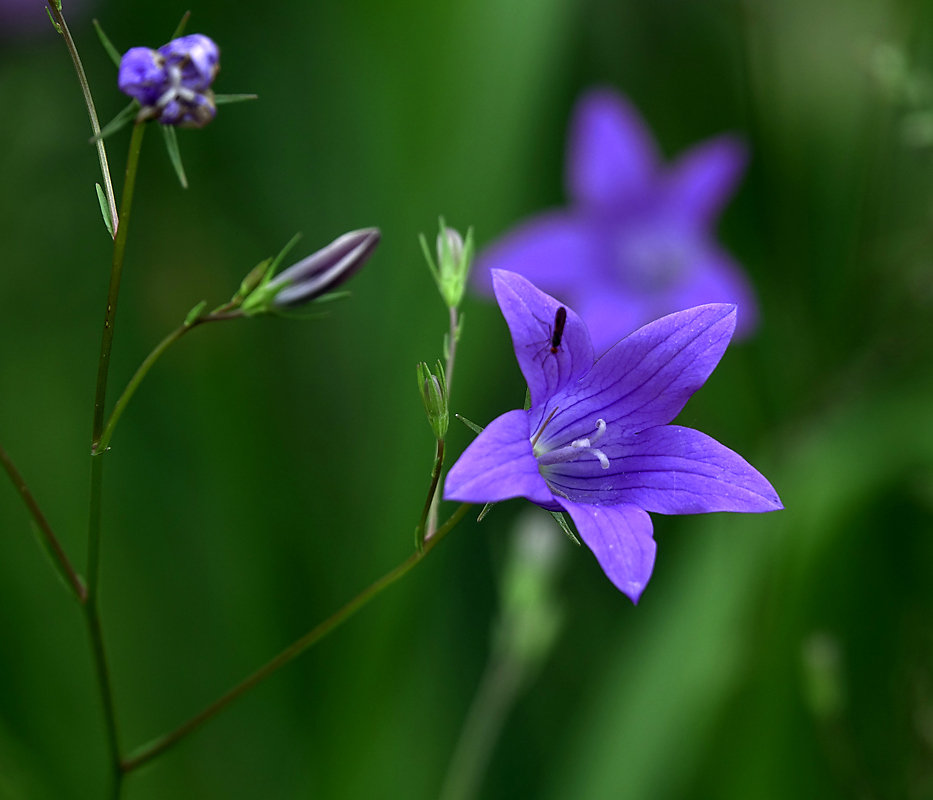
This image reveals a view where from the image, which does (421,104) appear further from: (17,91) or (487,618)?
(487,618)

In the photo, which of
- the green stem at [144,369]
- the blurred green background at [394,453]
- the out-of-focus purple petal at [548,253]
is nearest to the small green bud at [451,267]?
the green stem at [144,369]

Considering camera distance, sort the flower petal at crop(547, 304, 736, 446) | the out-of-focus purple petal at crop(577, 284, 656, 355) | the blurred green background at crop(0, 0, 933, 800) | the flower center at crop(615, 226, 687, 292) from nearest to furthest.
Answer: the flower petal at crop(547, 304, 736, 446)
the blurred green background at crop(0, 0, 933, 800)
the out-of-focus purple petal at crop(577, 284, 656, 355)
the flower center at crop(615, 226, 687, 292)

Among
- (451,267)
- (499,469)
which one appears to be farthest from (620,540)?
(451,267)

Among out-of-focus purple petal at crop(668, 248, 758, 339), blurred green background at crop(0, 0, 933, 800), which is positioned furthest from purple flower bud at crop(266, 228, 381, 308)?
out-of-focus purple petal at crop(668, 248, 758, 339)

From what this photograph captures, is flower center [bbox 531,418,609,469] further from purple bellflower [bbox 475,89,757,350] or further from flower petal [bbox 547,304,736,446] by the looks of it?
purple bellflower [bbox 475,89,757,350]

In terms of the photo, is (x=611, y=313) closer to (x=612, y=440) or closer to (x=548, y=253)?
(x=548, y=253)

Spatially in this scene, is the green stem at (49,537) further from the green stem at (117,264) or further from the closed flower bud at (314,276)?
the closed flower bud at (314,276)
